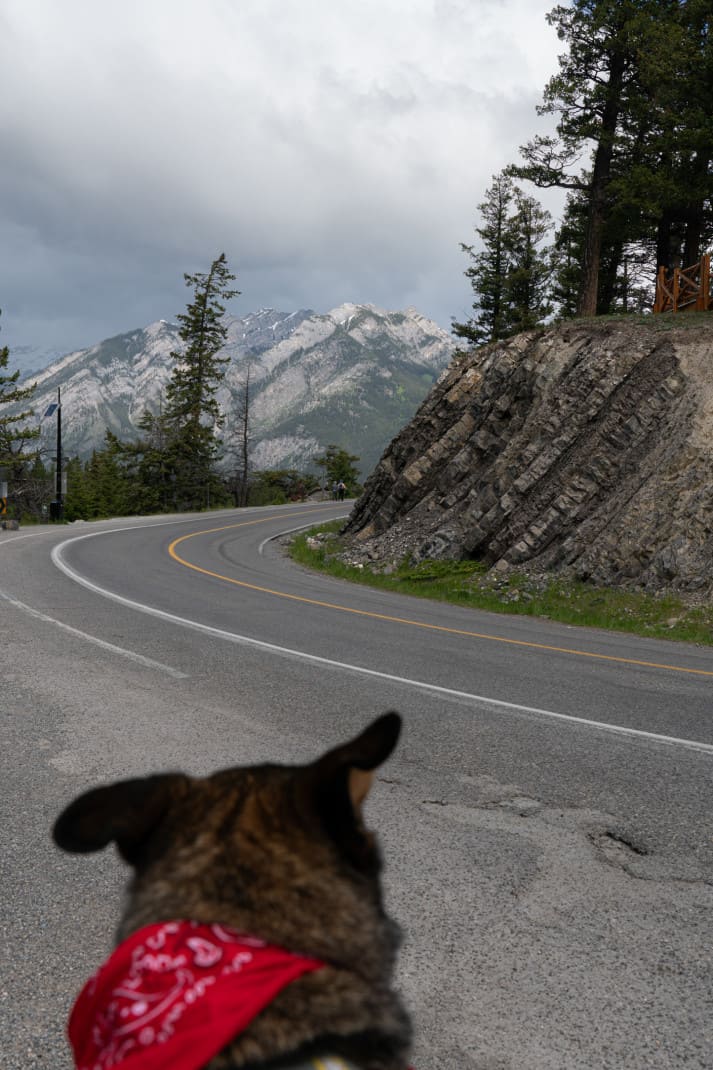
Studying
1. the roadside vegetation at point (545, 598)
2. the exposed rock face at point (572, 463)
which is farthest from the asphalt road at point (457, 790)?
the exposed rock face at point (572, 463)

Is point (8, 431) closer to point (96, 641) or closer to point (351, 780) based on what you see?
point (96, 641)

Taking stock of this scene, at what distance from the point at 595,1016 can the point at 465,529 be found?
1687cm

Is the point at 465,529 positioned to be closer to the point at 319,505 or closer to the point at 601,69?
the point at 601,69

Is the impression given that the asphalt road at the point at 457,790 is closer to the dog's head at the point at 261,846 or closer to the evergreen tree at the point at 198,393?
the dog's head at the point at 261,846

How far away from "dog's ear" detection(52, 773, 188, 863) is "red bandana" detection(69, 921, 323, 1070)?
17cm

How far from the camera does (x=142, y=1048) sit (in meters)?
1.17

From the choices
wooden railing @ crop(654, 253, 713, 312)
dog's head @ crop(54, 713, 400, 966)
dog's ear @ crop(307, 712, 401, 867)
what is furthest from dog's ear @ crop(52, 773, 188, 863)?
wooden railing @ crop(654, 253, 713, 312)

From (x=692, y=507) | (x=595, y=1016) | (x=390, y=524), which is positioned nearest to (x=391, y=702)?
(x=595, y=1016)

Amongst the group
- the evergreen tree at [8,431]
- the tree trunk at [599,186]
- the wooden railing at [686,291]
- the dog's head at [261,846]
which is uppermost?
the tree trunk at [599,186]

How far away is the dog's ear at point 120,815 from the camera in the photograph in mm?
1309

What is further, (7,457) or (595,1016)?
(7,457)

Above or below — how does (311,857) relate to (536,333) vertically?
below

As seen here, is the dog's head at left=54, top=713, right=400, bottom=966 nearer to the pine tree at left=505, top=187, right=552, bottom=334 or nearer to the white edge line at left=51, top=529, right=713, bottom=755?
the white edge line at left=51, top=529, right=713, bottom=755

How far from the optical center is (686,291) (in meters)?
22.1
